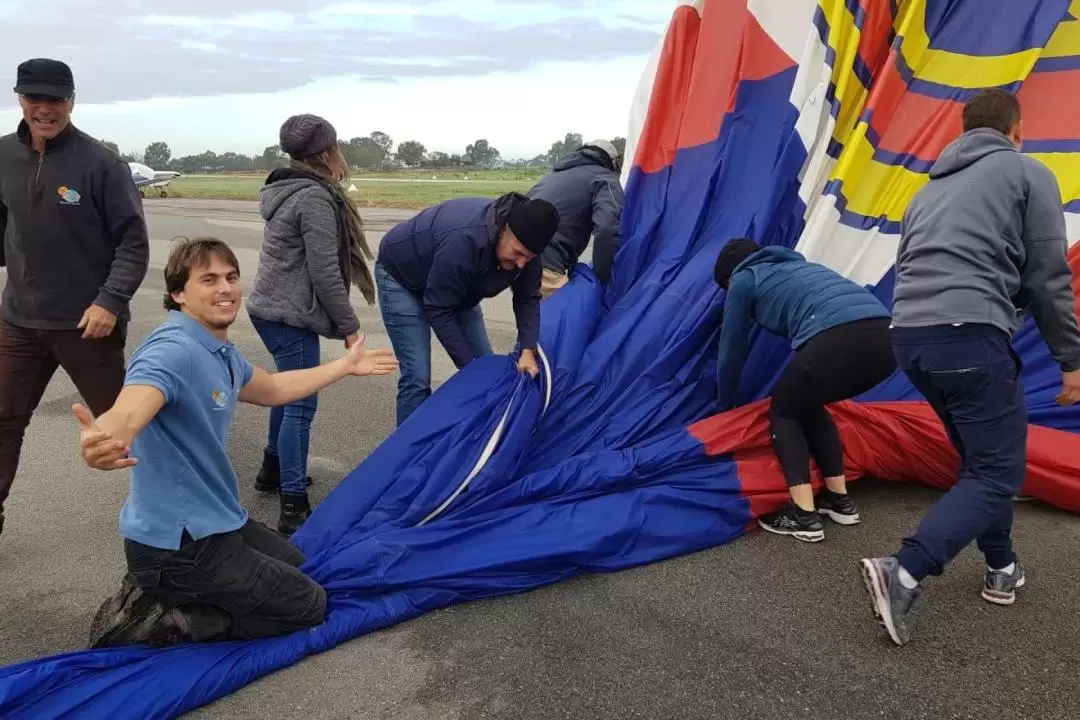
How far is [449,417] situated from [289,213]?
103 cm

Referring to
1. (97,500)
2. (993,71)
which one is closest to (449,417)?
(97,500)

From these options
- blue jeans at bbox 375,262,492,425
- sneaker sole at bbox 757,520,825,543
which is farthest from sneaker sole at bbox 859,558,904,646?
blue jeans at bbox 375,262,492,425

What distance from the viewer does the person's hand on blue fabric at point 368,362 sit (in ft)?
8.84

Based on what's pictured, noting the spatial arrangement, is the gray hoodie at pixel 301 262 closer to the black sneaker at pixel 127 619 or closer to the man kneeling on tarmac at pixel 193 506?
the man kneeling on tarmac at pixel 193 506

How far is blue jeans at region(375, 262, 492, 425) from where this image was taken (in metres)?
3.58

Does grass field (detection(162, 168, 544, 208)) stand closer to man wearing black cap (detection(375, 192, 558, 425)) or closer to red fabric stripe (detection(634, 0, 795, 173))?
red fabric stripe (detection(634, 0, 795, 173))

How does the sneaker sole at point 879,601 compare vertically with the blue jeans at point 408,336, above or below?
below

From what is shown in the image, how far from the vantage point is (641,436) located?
3.55 m

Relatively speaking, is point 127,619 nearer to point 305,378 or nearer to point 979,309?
point 305,378

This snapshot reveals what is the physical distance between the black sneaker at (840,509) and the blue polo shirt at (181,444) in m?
2.35

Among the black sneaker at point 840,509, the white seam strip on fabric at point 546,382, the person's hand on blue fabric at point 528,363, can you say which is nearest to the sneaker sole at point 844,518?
the black sneaker at point 840,509

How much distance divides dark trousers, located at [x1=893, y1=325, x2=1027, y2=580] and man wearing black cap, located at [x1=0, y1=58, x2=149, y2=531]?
293 cm

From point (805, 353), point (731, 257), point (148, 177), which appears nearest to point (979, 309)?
point (805, 353)

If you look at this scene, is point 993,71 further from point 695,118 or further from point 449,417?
point 449,417
